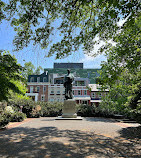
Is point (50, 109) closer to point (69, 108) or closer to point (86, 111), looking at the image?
point (86, 111)

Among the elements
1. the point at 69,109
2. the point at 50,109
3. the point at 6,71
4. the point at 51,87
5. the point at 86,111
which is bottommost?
the point at 86,111

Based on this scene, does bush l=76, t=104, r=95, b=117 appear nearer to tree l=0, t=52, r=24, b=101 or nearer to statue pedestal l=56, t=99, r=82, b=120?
statue pedestal l=56, t=99, r=82, b=120

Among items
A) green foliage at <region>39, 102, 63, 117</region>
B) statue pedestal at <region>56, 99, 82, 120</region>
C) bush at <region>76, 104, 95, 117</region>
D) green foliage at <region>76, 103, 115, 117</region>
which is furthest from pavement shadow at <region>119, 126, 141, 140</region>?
green foliage at <region>39, 102, 63, 117</region>

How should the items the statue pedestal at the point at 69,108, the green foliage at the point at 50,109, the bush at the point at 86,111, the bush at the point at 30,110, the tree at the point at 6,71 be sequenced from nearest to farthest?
the tree at the point at 6,71 → the statue pedestal at the point at 69,108 → the bush at the point at 30,110 → the green foliage at the point at 50,109 → the bush at the point at 86,111

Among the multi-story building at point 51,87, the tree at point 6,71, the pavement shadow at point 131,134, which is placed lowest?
the pavement shadow at point 131,134

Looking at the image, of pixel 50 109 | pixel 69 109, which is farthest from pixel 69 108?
pixel 50 109

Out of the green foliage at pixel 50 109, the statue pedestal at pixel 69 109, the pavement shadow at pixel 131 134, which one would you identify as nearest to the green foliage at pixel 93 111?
the green foliage at pixel 50 109

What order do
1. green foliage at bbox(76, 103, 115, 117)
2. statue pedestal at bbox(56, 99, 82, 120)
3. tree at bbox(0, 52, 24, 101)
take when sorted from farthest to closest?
1. green foliage at bbox(76, 103, 115, 117)
2. statue pedestal at bbox(56, 99, 82, 120)
3. tree at bbox(0, 52, 24, 101)

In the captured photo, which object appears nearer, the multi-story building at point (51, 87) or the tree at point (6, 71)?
the tree at point (6, 71)

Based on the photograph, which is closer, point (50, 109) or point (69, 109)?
point (69, 109)

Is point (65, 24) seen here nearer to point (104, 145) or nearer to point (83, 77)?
point (104, 145)

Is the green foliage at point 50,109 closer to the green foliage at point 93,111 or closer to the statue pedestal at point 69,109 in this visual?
the green foliage at point 93,111

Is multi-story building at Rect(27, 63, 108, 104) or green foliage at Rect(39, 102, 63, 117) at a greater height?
multi-story building at Rect(27, 63, 108, 104)

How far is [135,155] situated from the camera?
3.91 metres
